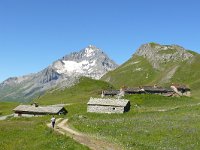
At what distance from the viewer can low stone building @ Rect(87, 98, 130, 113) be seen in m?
101

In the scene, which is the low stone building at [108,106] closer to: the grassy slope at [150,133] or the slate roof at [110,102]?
the slate roof at [110,102]

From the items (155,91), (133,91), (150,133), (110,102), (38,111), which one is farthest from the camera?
(155,91)

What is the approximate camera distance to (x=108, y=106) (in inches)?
4053

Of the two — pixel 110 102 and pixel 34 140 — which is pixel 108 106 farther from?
pixel 34 140

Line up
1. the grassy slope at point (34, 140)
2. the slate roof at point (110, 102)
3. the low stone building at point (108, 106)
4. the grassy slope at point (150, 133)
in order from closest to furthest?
the grassy slope at point (150, 133) → the grassy slope at point (34, 140) → the low stone building at point (108, 106) → the slate roof at point (110, 102)

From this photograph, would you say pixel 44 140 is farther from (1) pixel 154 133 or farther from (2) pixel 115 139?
(1) pixel 154 133

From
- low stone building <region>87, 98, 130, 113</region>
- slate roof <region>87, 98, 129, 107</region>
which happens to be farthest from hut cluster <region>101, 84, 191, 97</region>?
low stone building <region>87, 98, 130, 113</region>

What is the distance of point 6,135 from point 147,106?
58260 mm

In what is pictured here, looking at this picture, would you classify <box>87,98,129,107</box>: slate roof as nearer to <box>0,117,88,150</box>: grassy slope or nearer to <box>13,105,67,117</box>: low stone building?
<box>13,105,67,117</box>: low stone building

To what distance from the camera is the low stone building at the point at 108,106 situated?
101 m

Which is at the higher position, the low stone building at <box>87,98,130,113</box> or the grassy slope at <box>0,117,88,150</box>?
the low stone building at <box>87,98,130,113</box>

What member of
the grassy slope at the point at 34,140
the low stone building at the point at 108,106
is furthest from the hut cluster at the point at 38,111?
the grassy slope at the point at 34,140

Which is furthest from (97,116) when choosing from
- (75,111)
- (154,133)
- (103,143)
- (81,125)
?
(103,143)

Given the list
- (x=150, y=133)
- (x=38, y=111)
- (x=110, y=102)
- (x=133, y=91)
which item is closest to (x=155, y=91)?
(x=133, y=91)
